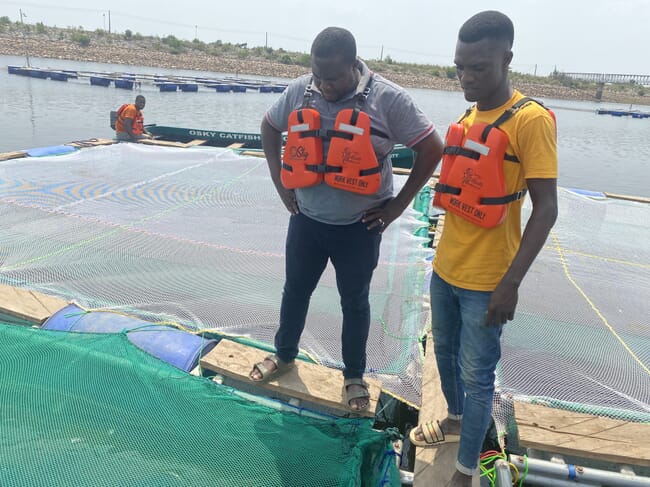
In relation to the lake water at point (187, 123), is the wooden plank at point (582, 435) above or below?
below

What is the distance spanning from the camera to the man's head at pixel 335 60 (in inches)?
74.3

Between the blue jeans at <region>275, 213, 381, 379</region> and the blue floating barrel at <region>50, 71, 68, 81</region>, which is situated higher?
the blue floating barrel at <region>50, 71, 68, 81</region>

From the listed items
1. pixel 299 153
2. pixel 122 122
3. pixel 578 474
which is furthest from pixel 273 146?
pixel 122 122

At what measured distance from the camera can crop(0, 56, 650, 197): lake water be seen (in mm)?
11180

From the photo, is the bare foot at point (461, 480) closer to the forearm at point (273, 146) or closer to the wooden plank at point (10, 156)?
the forearm at point (273, 146)

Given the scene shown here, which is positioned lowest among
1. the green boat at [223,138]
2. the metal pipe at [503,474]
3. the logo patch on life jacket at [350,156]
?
the metal pipe at [503,474]

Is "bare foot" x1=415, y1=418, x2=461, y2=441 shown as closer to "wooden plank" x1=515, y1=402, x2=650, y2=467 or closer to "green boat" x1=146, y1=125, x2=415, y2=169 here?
"wooden plank" x1=515, y1=402, x2=650, y2=467

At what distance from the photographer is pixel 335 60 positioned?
6.18 ft

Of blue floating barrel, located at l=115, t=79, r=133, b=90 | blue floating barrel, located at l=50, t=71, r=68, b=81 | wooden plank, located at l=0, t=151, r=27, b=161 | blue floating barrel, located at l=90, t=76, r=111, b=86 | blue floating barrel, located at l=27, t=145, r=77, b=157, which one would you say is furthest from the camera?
blue floating barrel, located at l=50, t=71, r=68, b=81

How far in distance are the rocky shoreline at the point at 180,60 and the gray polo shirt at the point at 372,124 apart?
40.9 meters

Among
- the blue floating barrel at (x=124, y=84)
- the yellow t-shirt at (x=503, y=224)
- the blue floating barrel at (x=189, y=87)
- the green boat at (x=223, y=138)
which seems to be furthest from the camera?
the blue floating barrel at (x=189, y=87)

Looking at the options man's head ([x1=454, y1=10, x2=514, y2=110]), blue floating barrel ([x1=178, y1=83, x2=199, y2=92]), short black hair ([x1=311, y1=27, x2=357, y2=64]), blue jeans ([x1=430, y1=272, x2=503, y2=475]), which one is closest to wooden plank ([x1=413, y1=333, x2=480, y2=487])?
blue jeans ([x1=430, y1=272, x2=503, y2=475])

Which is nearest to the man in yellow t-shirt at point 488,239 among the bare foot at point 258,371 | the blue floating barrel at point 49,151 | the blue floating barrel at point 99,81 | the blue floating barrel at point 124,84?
the bare foot at point 258,371

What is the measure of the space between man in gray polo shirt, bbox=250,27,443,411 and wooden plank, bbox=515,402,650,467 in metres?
0.74
